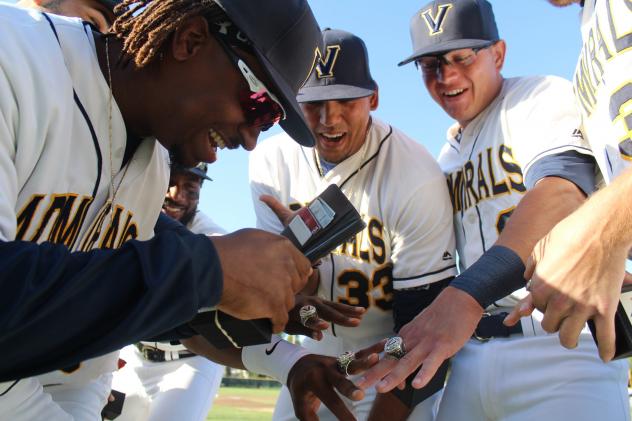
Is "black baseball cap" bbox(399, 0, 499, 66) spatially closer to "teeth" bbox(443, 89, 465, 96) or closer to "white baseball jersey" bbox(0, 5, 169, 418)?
"teeth" bbox(443, 89, 465, 96)

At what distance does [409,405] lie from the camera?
10.7 feet

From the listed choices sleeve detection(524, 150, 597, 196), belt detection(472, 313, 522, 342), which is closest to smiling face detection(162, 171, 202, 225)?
belt detection(472, 313, 522, 342)

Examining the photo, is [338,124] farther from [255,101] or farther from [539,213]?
[255,101]

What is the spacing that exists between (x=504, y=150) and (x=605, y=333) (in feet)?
5.21

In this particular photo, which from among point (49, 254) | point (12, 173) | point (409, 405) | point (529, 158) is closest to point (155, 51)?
point (12, 173)

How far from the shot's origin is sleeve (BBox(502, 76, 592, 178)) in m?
3.01

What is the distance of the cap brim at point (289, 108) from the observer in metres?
2.32

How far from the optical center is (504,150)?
3.36 metres

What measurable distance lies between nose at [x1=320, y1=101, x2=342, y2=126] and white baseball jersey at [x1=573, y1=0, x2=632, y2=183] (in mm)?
1615

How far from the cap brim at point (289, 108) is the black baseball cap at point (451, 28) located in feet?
4.70

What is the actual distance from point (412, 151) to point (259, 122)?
5.49 ft

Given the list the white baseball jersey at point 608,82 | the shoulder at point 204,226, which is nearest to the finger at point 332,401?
the white baseball jersey at point 608,82

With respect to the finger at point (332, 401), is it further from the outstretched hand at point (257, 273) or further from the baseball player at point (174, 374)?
the baseball player at point (174, 374)

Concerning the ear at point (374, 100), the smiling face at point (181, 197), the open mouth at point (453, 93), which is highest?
the open mouth at point (453, 93)
